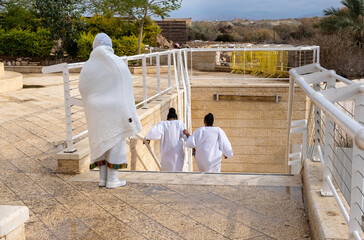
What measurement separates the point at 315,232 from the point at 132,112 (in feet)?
7.19

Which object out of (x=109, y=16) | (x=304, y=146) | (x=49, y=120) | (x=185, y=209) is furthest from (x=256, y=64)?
(x=185, y=209)

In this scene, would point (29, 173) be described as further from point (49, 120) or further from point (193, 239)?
point (49, 120)

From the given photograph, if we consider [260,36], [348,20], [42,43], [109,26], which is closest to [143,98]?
[42,43]

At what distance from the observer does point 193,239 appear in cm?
362

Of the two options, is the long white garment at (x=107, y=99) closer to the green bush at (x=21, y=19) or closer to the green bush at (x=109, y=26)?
the green bush at (x=109, y=26)

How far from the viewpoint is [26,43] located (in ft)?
64.5

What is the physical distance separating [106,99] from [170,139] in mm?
2707

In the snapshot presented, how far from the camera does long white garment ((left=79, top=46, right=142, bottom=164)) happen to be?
4.55 m

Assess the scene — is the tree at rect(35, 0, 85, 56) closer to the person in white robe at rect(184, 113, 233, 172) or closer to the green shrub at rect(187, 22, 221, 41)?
the person in white robe at rect(184, 113, 233, 172)

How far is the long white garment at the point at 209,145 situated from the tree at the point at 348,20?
60.0ft

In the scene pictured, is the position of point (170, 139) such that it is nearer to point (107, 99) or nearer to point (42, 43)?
point (107, 99)

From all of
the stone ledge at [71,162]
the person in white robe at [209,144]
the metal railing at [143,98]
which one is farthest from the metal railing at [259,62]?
the stone ledge at [71,162]

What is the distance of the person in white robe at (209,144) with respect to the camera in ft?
22.3

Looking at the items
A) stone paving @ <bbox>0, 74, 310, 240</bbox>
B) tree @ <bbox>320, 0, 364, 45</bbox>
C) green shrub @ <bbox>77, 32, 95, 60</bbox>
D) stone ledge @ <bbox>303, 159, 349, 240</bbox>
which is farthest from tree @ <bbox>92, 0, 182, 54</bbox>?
stone ledge @ <bbox>303, 159, 349, 240</bbox>
